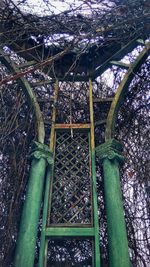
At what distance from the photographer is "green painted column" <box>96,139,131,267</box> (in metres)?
2.51

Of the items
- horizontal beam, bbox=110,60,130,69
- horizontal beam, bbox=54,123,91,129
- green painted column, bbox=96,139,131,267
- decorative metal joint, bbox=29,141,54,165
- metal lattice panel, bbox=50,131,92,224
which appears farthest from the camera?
horizontal beam, bbox=110,60,130,69

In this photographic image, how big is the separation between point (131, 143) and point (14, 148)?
160 cm

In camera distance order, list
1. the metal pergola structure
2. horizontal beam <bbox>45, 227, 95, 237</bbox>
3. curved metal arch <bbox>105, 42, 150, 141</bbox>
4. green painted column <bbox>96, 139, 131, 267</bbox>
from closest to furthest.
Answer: green painted column <bbox>96, 139, 131, 267</bbox> → the metal pergola structure → horizontal beam <bbox>45, 227, 95, 237</bbox> → curved metal arch <bbox>105, 42, 150, 141</bbox>

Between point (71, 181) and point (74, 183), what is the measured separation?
5 cm

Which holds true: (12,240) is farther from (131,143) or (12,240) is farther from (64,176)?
(131,143)

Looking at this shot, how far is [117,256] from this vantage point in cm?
250

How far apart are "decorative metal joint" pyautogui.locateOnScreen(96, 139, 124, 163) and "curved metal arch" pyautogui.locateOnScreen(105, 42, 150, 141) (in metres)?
0.15

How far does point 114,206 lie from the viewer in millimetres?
2832

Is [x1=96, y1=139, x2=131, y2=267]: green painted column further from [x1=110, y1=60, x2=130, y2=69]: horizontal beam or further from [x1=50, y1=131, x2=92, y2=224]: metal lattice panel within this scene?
[x1=110, y1=60, x2=130, y2=69]: horizontal beam

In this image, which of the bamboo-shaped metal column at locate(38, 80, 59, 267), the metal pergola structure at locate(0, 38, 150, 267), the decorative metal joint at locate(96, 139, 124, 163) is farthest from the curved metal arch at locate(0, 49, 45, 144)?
the decorative metal joint at locate(96, 139, 124, 163)

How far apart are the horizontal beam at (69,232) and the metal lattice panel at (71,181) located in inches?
5.5

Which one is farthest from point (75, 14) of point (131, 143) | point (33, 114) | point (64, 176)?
point (64, 176)

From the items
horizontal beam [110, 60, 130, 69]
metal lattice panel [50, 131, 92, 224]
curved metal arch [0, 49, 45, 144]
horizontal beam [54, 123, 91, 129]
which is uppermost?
horizontal beam [110, 60, 130, 69]

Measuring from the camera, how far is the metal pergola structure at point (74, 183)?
262cm
